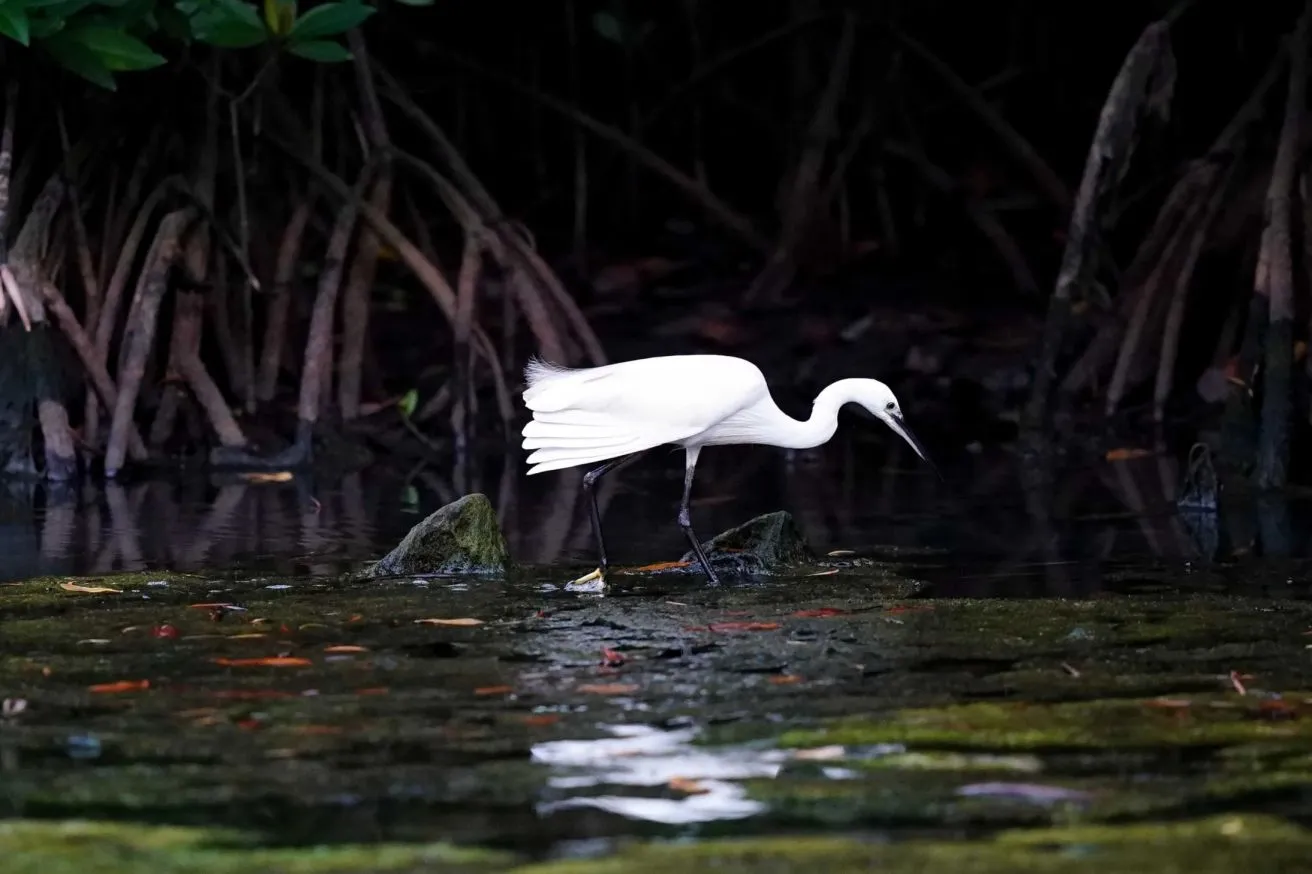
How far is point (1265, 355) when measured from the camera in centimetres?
802

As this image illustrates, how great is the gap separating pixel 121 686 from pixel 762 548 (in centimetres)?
242

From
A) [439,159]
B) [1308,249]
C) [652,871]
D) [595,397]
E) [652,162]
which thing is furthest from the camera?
[652,162]

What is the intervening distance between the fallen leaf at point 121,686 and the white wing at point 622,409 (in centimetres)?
208

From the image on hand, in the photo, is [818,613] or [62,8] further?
[62,8]

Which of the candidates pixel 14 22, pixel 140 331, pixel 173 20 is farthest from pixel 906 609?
pixel 140 331

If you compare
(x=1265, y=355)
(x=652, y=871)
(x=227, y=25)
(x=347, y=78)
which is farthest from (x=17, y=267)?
(x=652, y=871)

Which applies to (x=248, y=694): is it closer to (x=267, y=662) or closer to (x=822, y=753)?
(x=267, y=662)

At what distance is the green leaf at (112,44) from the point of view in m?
7.82

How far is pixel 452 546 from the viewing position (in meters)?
5.90

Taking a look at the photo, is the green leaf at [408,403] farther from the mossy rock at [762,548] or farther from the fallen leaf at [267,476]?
the mossy rock at [762,548]

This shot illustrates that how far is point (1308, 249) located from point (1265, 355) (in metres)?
0.80

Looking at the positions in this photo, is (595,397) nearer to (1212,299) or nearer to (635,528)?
(635,528)

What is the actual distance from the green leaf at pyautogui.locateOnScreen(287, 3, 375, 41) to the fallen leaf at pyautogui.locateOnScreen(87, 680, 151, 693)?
439 centimetres

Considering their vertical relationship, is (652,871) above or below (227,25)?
below
